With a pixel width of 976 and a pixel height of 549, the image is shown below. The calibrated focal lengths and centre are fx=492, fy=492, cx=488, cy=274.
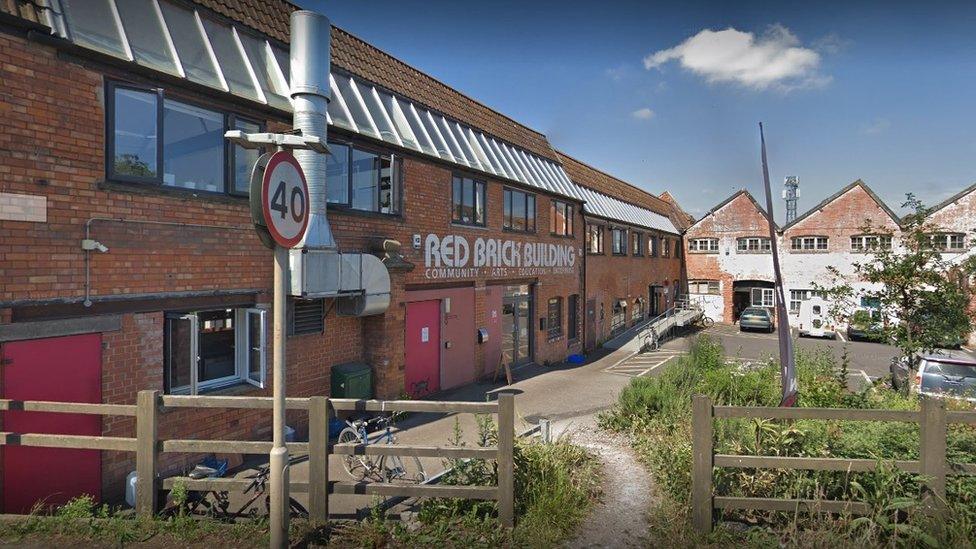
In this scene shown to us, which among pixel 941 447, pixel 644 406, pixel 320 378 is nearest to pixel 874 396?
pixel 644 406

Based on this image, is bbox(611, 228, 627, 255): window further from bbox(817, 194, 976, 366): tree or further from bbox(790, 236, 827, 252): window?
bbox(817, 194, 976, 366): tree

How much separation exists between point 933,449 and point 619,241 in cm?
2062

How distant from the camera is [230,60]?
7.54 m

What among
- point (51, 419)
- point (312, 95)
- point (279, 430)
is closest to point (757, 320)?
point (312, 95)

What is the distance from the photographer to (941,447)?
4.28 m

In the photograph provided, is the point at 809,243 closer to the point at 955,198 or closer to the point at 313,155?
the point at 955,198

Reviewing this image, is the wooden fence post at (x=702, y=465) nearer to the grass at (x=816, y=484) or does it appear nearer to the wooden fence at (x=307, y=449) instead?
the grass at (x=816, y=484)

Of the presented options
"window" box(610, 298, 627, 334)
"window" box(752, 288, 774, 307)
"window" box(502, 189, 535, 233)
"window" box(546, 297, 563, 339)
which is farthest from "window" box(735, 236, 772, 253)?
"window" box(502, 189, 535, 233)

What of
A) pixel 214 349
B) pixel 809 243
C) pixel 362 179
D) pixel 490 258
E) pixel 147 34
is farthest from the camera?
pixel 809 243

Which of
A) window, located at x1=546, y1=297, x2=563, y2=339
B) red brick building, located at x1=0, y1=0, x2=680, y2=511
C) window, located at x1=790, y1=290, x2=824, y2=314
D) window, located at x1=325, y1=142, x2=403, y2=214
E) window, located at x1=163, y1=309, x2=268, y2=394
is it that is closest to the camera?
red brick building, located at x1=0, y1=0, x2=680, y2=511

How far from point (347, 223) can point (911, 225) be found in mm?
11290

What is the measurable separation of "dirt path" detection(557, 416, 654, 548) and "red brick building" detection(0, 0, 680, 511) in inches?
186

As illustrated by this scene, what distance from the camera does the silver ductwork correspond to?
7625 mm

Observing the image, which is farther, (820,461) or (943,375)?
(943,375)
